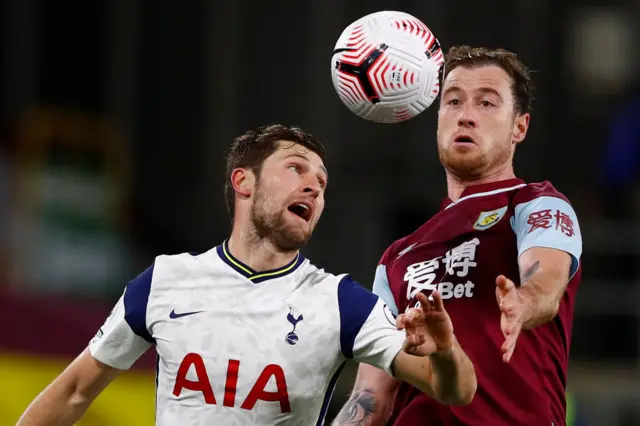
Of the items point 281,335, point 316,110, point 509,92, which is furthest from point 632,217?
point 281,335

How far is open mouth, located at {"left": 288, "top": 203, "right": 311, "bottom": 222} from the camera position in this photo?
4.80m

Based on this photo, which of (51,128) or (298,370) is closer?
(298,370)

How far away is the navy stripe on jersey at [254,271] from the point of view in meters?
4.79

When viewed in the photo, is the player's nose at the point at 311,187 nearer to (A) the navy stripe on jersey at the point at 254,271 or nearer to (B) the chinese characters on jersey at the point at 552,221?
(A) the navy stripe on jersey at the point at 254,271

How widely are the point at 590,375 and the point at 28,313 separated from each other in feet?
15.4

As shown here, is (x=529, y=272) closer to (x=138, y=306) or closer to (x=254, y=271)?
(x=254, y=271)

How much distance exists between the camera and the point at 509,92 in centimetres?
517

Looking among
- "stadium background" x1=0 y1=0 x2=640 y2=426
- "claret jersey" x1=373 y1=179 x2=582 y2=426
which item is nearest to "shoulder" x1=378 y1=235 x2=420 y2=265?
"claret jersey" x1=373 y1=179 x2=582 y2=426

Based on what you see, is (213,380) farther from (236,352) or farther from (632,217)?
(632,217)

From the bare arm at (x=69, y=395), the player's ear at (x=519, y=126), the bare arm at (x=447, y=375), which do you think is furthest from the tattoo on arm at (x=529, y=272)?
the bare arm at (x=69, y=395)

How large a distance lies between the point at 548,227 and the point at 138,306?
1530 mm

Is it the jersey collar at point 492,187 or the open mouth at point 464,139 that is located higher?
the open mouth at point 464,139

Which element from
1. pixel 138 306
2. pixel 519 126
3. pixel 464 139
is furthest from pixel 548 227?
pixel 138 306

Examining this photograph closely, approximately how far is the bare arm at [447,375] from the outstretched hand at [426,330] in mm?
55
